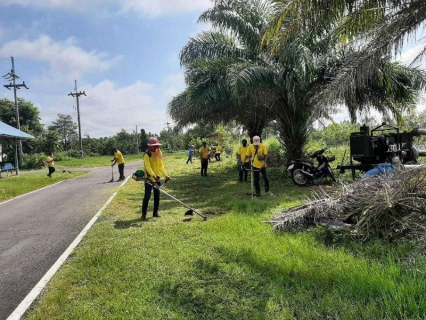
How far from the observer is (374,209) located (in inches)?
180

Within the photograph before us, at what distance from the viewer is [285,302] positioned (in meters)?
2.98

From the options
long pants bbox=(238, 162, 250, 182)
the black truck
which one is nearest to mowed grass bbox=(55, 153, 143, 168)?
long pants bbox=(238, 162, 250, 182)

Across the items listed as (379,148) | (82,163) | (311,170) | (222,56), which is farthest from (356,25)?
(82,163)

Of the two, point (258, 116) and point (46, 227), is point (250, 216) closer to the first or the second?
point (46, 227)

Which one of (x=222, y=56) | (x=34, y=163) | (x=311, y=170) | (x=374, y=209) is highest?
(x=222, y=56)

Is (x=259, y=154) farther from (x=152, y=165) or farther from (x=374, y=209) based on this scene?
(x=374, y=209)

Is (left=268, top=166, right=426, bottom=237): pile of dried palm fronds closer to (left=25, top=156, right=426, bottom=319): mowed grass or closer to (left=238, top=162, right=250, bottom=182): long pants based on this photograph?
(left=25, top=156, right=426, bottom=319): mowed grass

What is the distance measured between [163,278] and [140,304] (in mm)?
577

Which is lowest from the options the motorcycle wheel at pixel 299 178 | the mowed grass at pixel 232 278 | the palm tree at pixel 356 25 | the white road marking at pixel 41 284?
the white road marking at pixel 41 284

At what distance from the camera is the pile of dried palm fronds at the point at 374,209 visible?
4.46 metres

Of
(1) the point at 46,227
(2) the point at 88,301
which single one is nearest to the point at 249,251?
(2) the point at 88,301

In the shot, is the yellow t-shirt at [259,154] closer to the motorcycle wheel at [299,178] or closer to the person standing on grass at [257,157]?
the person standing on grass at [257,157]

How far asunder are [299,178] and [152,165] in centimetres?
533

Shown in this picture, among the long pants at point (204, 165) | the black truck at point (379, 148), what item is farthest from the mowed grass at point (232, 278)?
the long pants at point (204, 165)
